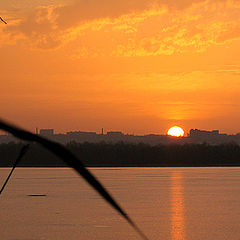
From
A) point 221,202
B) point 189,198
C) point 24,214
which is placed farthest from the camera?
point 189,198

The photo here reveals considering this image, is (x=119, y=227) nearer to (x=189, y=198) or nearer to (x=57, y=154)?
(x=189, y=198)

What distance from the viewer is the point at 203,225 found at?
36.2 m

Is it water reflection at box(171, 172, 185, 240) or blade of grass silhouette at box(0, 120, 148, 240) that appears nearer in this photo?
blade of grass silhouette at box(0, 120, 148, 240)

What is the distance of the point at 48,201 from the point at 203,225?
22.4 metres

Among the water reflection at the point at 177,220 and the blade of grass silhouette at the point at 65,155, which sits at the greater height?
the blade of grass silhouette at the point at 65,155

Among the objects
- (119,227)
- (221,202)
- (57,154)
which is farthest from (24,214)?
(57,154)

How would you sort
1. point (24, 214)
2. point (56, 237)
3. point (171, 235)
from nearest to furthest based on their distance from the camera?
point (56, 237), point (171, 235), point (24, 214)

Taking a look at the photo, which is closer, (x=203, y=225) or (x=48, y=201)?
Result: (x=203, y=225)

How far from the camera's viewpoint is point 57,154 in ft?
3.75

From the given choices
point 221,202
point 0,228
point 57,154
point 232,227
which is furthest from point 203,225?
point 57,154

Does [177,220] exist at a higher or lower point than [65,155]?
lower

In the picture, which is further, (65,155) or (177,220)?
(177,220)

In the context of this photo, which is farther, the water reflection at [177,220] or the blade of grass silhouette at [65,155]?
the water reflection at [177,220]

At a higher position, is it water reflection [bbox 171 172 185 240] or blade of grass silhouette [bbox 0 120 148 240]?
blade of grass silhouette [bbox 0 120 148 240]
